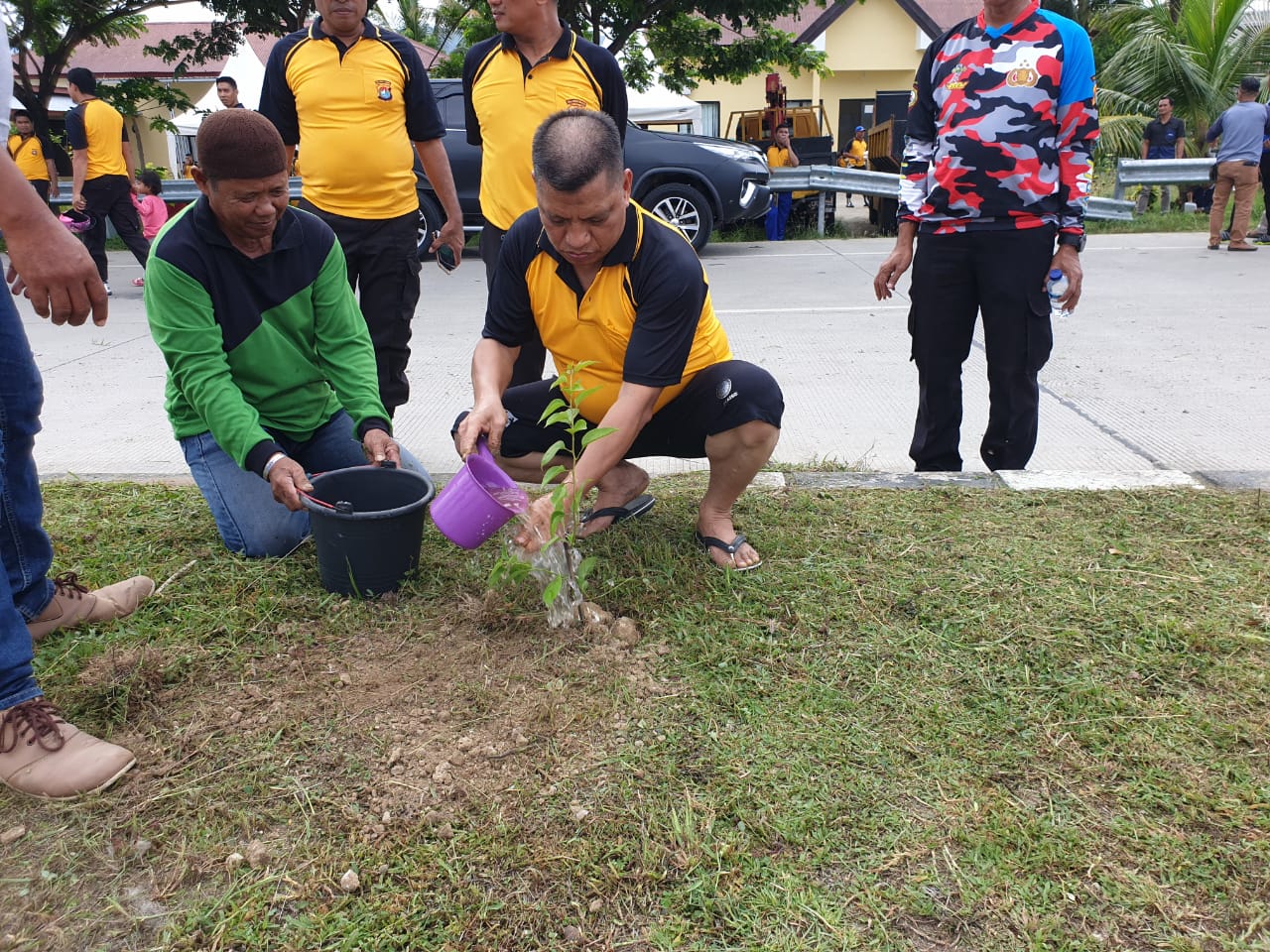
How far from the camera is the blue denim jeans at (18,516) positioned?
6.97ft

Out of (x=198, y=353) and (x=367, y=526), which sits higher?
(x=198, y=353)

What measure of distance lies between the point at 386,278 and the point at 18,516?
6.70 feet

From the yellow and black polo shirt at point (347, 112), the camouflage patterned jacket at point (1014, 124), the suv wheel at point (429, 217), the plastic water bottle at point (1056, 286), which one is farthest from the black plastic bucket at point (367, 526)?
the suv wheel at point (429, 217)

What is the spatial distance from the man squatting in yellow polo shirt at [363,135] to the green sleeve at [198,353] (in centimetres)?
116

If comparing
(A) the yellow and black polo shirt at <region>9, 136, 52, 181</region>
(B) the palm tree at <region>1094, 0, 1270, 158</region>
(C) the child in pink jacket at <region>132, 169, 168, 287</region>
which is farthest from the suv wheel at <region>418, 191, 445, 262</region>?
(B) the palm tree at <region>1094, 0, 1270, 158</region>

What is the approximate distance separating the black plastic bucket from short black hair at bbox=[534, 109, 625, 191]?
1.00 meters

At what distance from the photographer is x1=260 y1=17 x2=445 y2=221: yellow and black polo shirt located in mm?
3955

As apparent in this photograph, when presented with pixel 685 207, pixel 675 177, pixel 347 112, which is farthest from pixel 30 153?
pixel 347 112

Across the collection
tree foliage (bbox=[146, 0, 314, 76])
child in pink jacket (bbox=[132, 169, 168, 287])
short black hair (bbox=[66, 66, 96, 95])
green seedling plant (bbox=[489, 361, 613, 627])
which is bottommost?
green seedling plant (bbox=[489, 361, 613, 627])

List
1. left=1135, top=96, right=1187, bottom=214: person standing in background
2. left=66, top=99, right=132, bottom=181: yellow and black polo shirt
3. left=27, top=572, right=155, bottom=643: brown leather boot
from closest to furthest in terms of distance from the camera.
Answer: left=27, top=572, right=155, bottom=643: brown leather boot
left=66, top=99, right=132, bottom=181: yellow and black polo shirt
left=1135, top=96, right=1187, bottom=214: person standing in background

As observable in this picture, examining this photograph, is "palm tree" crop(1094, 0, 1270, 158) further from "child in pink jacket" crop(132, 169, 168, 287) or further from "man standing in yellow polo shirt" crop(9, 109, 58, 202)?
"man standing in yellow polo shirt" crop(9, 109, 58, 202)

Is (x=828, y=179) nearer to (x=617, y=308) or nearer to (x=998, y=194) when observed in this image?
(x=998, y=194)

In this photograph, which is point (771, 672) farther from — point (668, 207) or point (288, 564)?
point (668, 207)

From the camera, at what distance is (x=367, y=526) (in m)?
2.77
